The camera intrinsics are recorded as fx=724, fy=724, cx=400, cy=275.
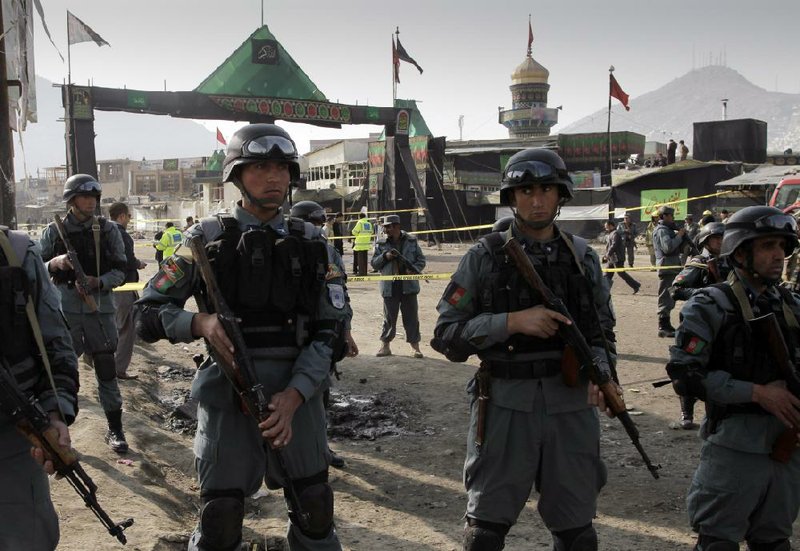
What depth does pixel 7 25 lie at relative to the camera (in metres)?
6.25

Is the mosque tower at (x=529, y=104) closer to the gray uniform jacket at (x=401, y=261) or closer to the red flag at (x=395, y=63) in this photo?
the red flag at (x=395, y=63)

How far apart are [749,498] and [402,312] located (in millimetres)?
6865

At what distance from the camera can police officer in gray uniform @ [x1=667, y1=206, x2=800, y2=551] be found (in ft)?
9.84

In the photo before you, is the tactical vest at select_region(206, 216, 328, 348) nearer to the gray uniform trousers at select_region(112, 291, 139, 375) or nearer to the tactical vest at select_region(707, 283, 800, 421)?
the tactical vest at select_region(707, 283, 800, 421)

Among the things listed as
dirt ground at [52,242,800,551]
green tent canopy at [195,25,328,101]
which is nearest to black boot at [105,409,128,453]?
dirt ground at [52,242,800,551]

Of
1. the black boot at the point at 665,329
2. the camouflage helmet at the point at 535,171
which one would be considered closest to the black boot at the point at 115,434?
the camouflage helmet at the point at 535,171

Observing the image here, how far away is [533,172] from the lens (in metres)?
3.23

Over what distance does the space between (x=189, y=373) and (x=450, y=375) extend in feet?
10.7

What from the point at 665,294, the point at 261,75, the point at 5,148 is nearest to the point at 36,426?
the point at 5,148

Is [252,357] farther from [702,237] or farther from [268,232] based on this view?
[702,237]

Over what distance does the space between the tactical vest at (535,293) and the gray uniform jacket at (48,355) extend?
1.71 m

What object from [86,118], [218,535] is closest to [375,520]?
[218,535]

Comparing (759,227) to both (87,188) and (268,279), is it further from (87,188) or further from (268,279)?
(87,188)

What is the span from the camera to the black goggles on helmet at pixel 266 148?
3.15 metres
